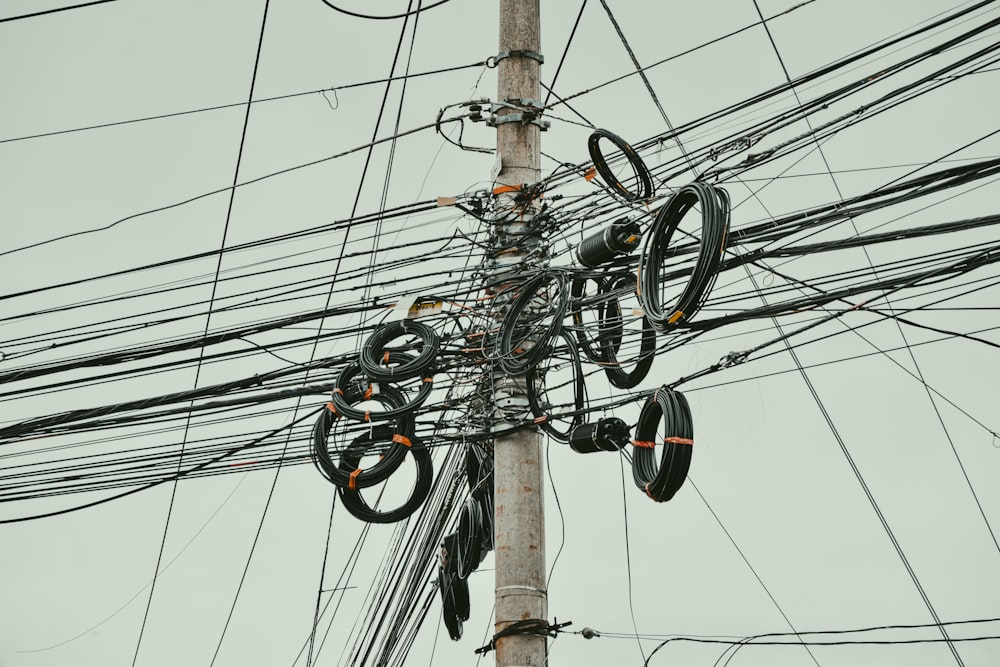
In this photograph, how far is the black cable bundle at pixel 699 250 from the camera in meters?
5.56

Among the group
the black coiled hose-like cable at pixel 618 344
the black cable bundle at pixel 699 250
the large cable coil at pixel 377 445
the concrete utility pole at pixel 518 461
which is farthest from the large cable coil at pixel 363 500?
the black cable bundle at pixel 699 250

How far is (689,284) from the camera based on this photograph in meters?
5.60

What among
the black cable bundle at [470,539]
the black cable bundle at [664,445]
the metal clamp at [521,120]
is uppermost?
the metal clamp at [521,120]

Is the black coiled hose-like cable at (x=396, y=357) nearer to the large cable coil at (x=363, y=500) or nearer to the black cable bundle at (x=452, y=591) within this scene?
the large cable coil at (x=363, y=500)

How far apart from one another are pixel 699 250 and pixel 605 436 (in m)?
1.56

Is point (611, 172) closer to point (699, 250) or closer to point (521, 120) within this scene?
point (521, 120)

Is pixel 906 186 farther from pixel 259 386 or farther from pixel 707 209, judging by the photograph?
pixel 259 386

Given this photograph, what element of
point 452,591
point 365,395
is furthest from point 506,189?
point 452,591

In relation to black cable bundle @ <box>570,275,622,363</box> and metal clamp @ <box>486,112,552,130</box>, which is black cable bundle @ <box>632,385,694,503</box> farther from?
metal clamp @ <box>486,112,552,130</box>

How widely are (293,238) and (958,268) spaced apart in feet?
18.9

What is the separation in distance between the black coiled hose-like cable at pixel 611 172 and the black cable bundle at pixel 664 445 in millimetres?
1857

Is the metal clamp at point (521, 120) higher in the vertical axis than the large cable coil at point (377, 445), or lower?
higher

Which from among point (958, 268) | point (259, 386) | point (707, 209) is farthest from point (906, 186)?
point (259, 386)

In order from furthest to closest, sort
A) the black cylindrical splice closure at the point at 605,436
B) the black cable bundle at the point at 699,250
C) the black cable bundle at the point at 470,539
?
the black cable bundle at the point at 470,539, the black cylindrical splice closure at the point at 605,436, the black cable bundle at the point at 699,250
